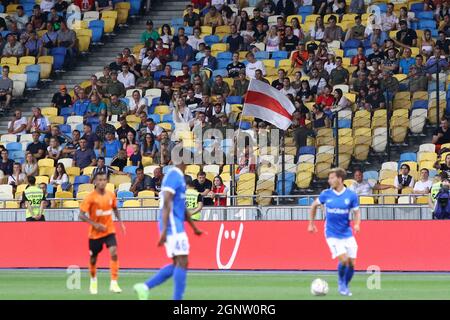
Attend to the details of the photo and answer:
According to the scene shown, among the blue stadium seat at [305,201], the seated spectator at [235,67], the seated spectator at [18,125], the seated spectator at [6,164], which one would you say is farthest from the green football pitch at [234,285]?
the seated spectator at [235,67]

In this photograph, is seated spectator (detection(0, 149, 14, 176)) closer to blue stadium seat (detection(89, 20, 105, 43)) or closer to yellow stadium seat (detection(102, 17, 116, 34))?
blue stadium seat (detection(89, 20, 105, 43))

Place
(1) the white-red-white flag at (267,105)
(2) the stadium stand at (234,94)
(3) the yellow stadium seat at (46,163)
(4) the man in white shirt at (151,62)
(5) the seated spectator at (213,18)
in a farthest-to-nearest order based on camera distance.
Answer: (5) the seated spectator at (213,18)
(4) the man in white shirt at (151,62)
(3) the yellow stadium seat at (46,163)
(2) the stadium stand at (234,94)
(1) the white-red-white flag at (267,105)

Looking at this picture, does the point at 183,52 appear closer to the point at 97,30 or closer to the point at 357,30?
the point at 97,30

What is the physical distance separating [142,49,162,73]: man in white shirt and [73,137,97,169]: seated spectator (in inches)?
166

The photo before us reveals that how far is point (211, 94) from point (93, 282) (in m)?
14.8

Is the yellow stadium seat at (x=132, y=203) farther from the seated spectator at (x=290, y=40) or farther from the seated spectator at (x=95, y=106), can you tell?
the seated spectator at (x=290, y=40)

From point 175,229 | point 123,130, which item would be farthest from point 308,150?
point 175,229

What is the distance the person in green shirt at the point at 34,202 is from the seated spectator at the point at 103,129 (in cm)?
417

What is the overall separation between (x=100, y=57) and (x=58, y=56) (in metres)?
1.37

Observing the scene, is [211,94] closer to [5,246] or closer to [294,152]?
[294,152]

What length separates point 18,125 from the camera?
121 ft

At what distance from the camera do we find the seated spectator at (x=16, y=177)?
111ft

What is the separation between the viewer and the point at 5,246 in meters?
30.7

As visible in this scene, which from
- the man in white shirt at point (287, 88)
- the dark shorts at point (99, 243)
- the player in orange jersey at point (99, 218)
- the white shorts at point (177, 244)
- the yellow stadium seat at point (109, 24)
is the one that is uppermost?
the yellow stadium seat at point (109, 24)
